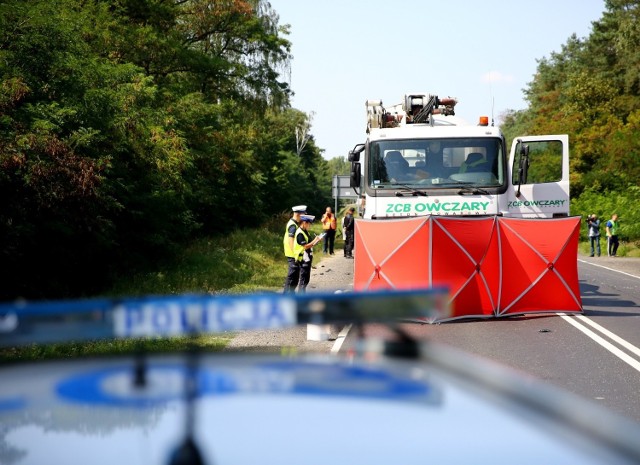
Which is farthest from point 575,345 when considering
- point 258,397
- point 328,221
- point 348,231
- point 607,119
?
point 607,119

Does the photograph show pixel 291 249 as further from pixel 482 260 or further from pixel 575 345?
pixel 575 345

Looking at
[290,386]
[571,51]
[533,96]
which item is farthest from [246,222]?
[533,96]

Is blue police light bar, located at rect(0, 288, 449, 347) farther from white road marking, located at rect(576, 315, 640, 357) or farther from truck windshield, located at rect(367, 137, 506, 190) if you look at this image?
truck windshield, located at rect(367, 137, 506, 190)

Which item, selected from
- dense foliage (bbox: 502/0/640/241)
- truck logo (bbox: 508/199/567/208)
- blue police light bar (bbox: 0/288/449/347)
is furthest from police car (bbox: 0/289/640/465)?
dense foliage (bbox: 502/0/640/241)

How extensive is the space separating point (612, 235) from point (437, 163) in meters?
26.3

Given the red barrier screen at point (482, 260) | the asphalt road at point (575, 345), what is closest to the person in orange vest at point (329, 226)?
the asphalt road at point (575, 345)

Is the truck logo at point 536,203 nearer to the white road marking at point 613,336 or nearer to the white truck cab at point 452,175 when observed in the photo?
the white truck cab at point 452,175

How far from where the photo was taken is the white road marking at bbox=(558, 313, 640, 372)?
10.6 meters

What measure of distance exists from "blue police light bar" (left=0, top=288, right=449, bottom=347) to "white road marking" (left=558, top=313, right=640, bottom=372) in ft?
28.9

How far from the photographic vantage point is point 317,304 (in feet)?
6.49

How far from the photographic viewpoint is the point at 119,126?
22.8 meters

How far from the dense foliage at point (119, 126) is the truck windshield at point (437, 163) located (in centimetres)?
528

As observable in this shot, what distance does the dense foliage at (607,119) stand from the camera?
203 feet

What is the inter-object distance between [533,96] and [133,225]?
9371 cm
